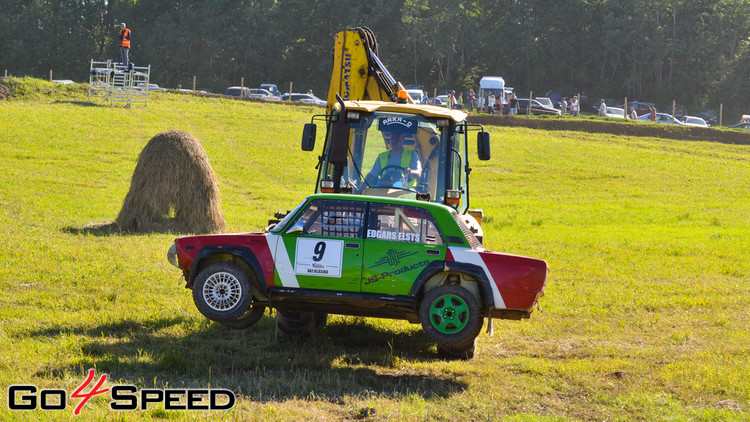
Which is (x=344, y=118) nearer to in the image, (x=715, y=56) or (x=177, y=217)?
(x=177, y=217)

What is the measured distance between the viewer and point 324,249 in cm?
880

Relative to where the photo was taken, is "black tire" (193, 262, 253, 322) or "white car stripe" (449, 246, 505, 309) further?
"black tire" (193, 262, 253, 322)

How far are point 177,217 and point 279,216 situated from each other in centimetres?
750

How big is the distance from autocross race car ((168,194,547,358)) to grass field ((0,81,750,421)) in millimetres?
606

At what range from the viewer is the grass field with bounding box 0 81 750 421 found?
25.7 ft

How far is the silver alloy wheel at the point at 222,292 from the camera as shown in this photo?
885cm

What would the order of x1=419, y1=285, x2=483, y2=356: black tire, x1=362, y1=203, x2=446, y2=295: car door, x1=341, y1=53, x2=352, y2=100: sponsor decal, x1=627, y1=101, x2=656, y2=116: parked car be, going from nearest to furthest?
x1=419, y1=285, x2=483, y2=356: black tire
x1=362, y1=203, x2=446, y2=295: car door
x1=341, y1=53, x2=352, y2=100: sponsor decal
x1=627, y1=101, x2=656, y2=116: parked car

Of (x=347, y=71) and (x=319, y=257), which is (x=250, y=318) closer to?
(x=319, y=257)

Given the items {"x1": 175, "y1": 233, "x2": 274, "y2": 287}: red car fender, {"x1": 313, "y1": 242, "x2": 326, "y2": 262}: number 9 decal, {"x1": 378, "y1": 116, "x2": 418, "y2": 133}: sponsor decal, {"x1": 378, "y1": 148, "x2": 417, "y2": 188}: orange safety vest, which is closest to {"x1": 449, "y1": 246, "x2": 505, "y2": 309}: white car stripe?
{"x1": 313, "y1": 242, "x2": 326, "y2": 262}: number 9 decal

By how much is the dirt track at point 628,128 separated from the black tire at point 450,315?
3845 centimetres

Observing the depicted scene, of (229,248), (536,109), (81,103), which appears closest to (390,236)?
(229,248)

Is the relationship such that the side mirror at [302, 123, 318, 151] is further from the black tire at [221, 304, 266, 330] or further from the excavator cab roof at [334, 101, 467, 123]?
the black tire at [221, 304, 266, 330]

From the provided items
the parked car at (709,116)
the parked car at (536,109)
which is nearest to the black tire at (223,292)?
the parked car at (536,109)

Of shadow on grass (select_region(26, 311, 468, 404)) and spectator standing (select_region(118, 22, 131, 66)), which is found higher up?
spectator standing (select_region(118, 22, 131, 66))
